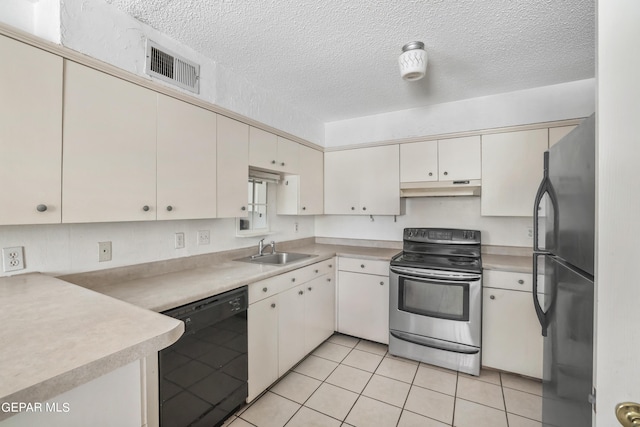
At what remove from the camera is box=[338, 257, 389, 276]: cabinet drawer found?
2771mm

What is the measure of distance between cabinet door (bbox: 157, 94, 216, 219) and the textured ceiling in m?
0.51

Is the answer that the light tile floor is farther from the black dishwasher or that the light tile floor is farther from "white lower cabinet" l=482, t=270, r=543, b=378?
the black dishwasher

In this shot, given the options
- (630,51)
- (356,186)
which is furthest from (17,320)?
(356,186)

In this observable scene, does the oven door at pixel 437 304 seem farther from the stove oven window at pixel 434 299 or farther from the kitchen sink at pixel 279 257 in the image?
the kitchen sink at pixel 279 257

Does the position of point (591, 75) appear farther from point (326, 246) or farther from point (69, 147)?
point (69, 147)

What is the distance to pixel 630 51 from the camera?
1.77ft

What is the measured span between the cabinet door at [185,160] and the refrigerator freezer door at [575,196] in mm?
1909

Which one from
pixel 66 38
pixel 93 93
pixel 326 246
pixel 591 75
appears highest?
pixel 591 75

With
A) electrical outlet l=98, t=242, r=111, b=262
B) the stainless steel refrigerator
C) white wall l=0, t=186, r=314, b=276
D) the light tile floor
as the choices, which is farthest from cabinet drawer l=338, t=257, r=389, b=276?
electrical outlet l=98, t=242, r=111, b=262

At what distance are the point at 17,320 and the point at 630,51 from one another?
1.68m

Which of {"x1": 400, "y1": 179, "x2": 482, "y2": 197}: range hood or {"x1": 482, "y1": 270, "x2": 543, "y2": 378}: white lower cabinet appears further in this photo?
{"x1": 400, "y1": 179, "x2": 482, "y2": 197}: range hood

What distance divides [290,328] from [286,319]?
10 cm

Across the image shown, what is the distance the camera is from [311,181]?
3158 millimetres

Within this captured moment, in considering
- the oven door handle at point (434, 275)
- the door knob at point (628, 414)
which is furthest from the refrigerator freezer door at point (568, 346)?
the oven door handle at point (434, 275)
